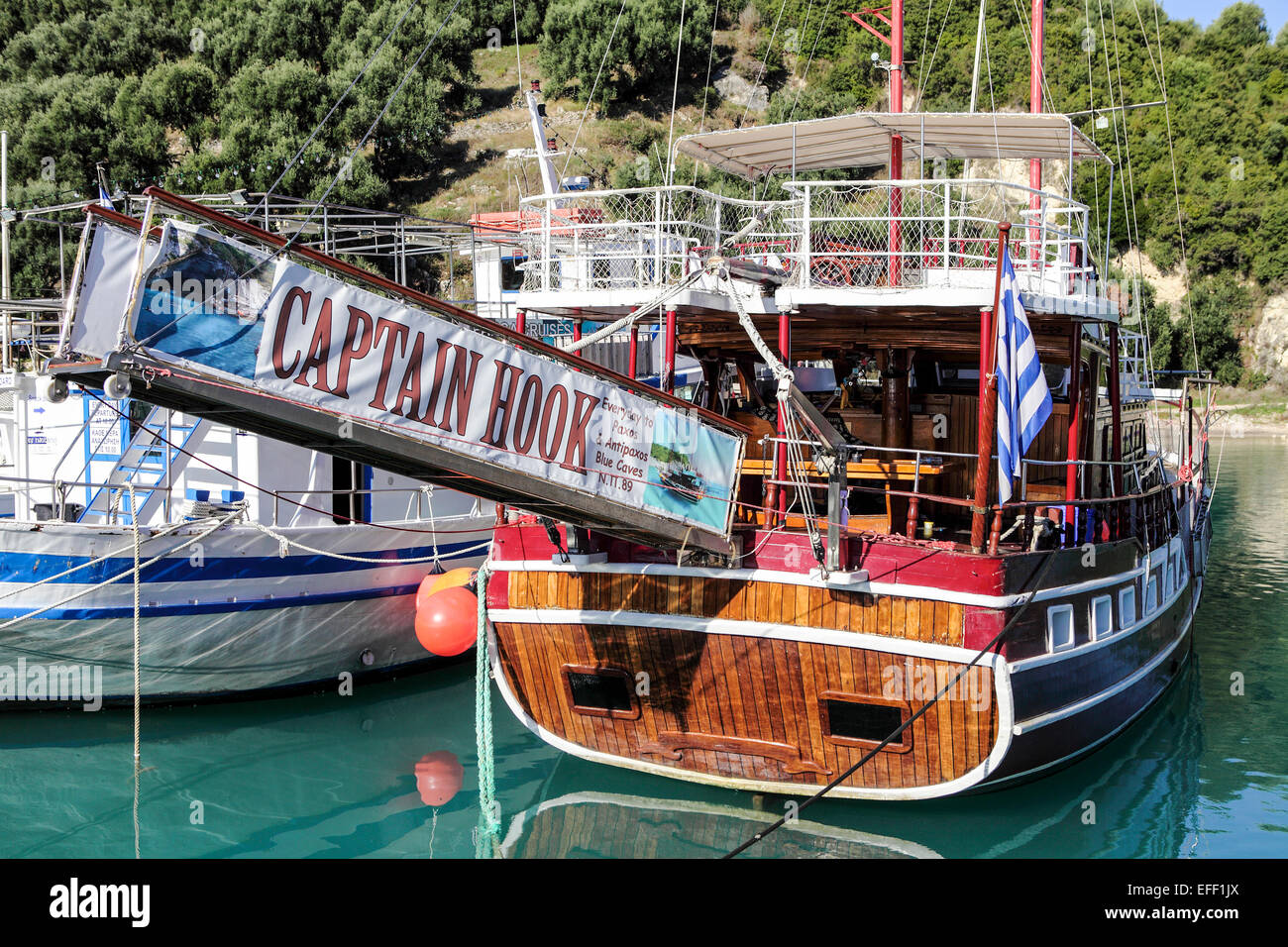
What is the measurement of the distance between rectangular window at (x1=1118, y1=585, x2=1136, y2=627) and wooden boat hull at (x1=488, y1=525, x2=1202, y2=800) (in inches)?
10.0

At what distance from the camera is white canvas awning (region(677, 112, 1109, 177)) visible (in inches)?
463

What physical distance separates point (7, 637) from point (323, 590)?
3.65m

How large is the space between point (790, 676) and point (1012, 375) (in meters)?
3.19

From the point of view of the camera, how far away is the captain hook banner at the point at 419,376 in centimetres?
663

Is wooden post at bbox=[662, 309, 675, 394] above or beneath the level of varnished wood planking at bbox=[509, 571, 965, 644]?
above

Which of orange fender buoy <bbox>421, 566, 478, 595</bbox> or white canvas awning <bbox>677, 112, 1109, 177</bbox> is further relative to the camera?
orange fender buoy <bbox>421, 566, 478, 595</bbox>

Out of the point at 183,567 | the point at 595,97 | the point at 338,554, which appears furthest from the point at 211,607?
the point at 595,97

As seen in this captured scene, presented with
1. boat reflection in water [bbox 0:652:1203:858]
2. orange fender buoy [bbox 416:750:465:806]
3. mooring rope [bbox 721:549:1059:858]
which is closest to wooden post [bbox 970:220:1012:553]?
mooring rope [bbox 721:549:1059:858]

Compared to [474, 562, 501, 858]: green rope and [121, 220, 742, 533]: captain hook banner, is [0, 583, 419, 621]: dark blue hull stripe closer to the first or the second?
[474, 562, 501, 858]: green rope

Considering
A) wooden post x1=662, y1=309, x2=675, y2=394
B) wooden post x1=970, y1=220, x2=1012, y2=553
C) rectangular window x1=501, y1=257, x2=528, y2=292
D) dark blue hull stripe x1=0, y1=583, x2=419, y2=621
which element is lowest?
dark blue hull stripe x1=0, y1=583, x2=419, y2=621

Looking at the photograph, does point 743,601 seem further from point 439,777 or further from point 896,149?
point 896,149

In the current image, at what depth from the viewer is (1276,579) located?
21.9 metres

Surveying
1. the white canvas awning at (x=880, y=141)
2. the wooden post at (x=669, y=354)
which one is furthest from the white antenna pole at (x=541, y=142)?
the wooden post at (x=669, y=354)

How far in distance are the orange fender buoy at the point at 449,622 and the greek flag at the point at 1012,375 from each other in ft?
21.1
